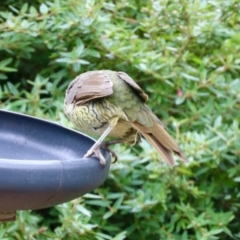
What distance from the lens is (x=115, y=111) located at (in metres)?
2.54

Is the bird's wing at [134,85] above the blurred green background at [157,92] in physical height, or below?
above

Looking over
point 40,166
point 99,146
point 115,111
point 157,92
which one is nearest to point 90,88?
point 115,111

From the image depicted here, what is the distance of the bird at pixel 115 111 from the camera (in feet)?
8.23

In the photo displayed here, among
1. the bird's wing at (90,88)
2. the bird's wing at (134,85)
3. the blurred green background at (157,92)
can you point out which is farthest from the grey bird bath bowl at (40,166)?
the blurred green background at (157,92)

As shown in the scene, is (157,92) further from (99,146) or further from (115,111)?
(99,146)

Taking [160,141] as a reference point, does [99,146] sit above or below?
above

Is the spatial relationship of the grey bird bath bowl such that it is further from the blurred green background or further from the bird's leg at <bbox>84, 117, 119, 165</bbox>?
the blurred green background

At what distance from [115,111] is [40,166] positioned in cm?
96

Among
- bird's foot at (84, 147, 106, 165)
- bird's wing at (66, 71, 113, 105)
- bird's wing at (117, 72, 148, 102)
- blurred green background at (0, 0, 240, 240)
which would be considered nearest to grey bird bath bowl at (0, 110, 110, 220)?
bird's foot at (84, 147, 106, 165)

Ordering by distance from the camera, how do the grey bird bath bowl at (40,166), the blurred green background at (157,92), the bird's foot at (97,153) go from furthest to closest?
the blurred green background at (157,92)
the bird's foot at (97,153)
the grey bird bath bowl at (40,166)

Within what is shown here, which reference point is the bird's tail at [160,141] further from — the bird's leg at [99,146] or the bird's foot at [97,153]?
the bird's foot at [97,153]

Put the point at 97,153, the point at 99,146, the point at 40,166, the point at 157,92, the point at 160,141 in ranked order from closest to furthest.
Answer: the point at 40,166, the point at 97,153, the point at 99,146, the point at 160,141, the point at 157,92

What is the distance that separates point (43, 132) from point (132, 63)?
57.2 inches

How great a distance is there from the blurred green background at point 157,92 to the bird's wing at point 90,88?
0.64m
